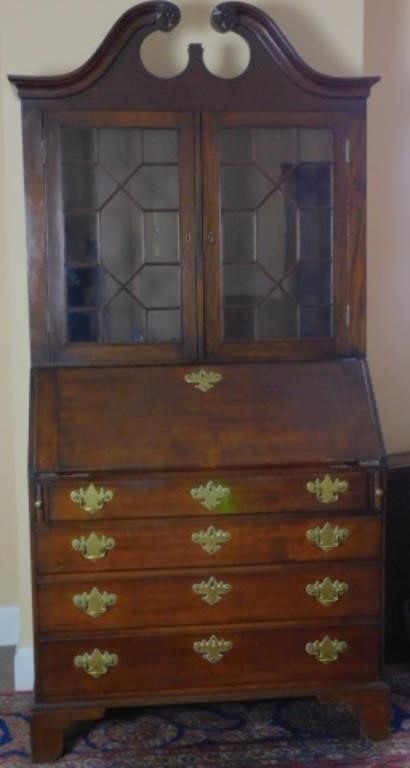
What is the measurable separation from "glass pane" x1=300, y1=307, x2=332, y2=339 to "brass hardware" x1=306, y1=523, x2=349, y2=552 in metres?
0.56

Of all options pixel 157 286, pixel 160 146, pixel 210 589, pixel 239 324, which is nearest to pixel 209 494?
pixel 210 589

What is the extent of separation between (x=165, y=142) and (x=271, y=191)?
33 cm

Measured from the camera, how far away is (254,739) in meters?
2.44

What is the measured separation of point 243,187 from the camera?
7.99 feet

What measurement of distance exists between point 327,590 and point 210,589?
326 mm

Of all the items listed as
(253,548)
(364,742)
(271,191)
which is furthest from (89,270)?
(364,742)

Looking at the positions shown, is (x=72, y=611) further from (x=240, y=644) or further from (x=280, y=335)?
(x=280, y=335)

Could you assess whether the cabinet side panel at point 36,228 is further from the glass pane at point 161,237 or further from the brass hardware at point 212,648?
the brass hardware at point 212,648

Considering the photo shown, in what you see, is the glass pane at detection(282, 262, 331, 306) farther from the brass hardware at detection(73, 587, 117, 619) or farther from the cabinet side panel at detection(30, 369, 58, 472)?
the brass hardware at detection(73, 587, 117, 619)

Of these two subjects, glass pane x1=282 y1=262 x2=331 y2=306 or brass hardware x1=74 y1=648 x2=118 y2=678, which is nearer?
brass hardware x1=74 y1=648 x2=118 y2=678

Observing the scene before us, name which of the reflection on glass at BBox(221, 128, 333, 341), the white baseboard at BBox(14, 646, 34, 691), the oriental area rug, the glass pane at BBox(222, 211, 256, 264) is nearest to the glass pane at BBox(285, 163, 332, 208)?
the reflection on glass at BBox(221, 128, 333, 341)

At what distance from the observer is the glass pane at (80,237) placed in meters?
2.40

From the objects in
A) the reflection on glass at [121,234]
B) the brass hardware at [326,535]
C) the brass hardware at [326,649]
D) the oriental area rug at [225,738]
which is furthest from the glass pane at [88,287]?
the oriental area rug at [225,738]

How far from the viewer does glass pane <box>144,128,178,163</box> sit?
7.84 ft
